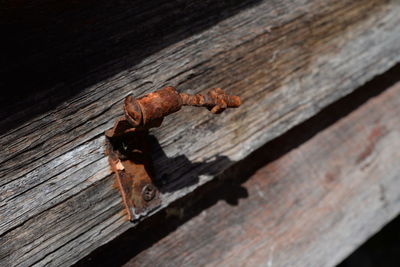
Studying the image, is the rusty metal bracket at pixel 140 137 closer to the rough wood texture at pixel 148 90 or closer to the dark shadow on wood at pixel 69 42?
the rough wood texture at pixel 148 90

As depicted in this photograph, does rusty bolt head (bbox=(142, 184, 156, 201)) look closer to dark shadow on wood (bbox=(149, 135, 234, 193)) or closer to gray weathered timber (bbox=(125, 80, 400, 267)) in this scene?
dark shadow on wood (bbox=(149, 135, 234, 193))

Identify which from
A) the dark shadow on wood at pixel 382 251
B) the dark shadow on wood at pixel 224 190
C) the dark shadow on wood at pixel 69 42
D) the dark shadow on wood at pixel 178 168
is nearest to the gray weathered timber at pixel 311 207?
the dark shadow on wood at pixel 224 190

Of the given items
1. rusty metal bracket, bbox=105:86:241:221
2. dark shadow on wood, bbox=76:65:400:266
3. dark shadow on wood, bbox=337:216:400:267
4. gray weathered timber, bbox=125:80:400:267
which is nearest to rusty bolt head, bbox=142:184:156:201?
rusty metal bracket, bbox=105:86:241:221

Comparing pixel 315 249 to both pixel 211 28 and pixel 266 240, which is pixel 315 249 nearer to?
pixel 266 240

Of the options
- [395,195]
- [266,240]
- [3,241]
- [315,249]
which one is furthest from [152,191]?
[395,195]

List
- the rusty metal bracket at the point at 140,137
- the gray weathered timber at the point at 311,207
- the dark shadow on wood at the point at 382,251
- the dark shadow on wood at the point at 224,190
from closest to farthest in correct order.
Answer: the rusty metal bracket at the point at 140,137 < the dark shadow on wood at the point at 224,190 < the gray weathered timber at the point at 311,207 < the dark shadow on wood at the point at 382,251
